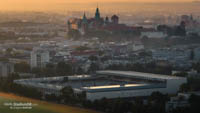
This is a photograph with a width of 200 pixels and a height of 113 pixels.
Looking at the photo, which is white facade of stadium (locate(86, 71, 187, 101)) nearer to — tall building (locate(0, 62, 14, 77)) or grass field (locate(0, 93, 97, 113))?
grass field (locate(0, 93, 97, 113))

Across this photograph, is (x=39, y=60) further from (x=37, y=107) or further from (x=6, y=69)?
(x=37, y=107)

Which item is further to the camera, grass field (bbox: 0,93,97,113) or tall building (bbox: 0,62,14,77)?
tall building (bbox: 0,62,14,77)

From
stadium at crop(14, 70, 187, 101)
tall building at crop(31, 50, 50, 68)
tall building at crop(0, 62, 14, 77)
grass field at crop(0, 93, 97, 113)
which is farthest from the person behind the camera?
tall building at crop(31, 50, 50, 68)

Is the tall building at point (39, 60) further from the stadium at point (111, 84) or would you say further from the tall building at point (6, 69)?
the stadium at point (111, 84)

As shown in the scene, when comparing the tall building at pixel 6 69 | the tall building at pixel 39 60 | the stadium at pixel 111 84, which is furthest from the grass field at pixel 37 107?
the tall building at pixel 39 60

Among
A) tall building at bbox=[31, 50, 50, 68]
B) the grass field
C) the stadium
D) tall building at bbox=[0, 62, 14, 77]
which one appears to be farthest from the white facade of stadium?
tall building at bbox=[31, 50, 50, 68]

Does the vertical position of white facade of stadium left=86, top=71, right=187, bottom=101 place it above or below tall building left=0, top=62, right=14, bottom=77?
above

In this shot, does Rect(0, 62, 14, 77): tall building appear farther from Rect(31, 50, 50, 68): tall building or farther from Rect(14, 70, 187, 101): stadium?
Rect(14, 70, 187, 101): stadium

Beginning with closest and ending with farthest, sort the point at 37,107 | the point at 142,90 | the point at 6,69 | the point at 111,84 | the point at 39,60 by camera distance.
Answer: the point at 37,107, the point at 142,90, the point at 111,84, the point at 6,69, the point at 39,60

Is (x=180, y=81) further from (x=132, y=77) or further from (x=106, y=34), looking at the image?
(x=106, y=34)

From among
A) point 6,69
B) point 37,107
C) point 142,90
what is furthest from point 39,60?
point 37,107

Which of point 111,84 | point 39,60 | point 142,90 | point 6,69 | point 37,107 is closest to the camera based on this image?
point 37,107

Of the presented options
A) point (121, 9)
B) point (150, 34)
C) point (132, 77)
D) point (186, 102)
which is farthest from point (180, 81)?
point (121, 9)

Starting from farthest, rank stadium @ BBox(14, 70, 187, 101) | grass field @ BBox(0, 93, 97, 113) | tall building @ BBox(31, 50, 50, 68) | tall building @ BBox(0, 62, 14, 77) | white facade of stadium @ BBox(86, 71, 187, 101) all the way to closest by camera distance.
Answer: tall building @ BBox(31, 50, 50, 68) → tall building @ BBox(0, 62, 14, 77) → stadium @ BBox(14, 70, 187, 101) → white facade of stadium @ BBox(86, 71, 187, 101) → grass field @ BBox(0, 93, 97, 113)
